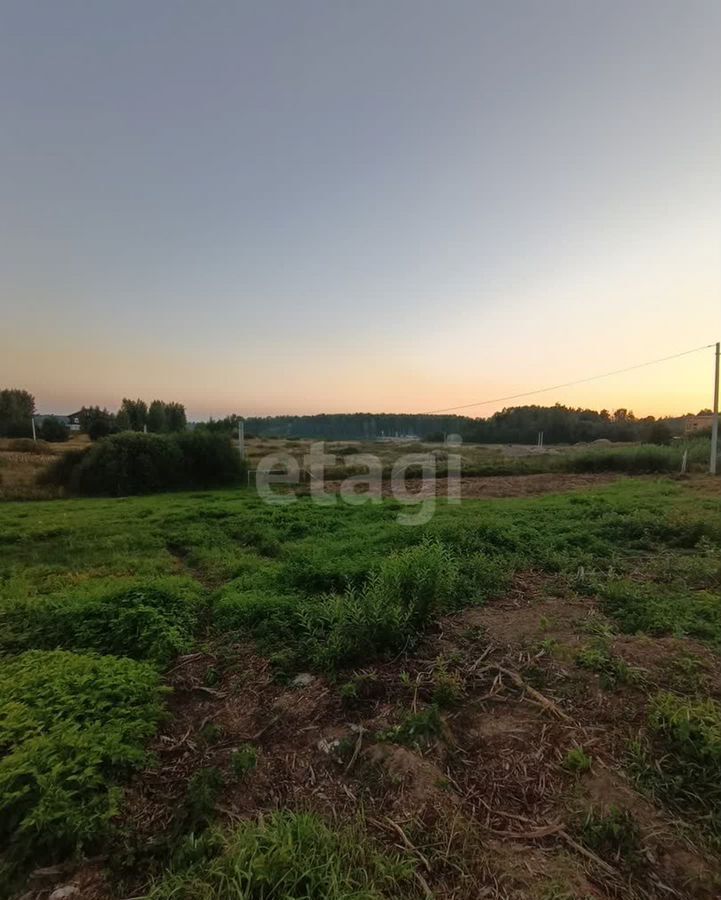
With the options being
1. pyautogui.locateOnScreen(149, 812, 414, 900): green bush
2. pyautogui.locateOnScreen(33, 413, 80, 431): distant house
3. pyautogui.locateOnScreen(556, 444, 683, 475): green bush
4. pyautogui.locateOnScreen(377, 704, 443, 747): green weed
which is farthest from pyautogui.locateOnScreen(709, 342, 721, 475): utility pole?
pyautogui.locateOnScreen(33, 413, 80, 431): distant house

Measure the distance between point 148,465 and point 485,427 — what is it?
36.2 meters

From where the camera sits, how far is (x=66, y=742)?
2117 millimetres

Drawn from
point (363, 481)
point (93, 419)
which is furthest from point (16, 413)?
point (363, 481)

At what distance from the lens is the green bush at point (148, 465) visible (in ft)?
52.0

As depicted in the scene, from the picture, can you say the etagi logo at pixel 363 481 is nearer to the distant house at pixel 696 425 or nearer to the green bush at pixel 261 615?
the green bush at pixel 261 615

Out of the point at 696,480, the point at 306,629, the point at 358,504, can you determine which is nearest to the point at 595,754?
the point at 306,629

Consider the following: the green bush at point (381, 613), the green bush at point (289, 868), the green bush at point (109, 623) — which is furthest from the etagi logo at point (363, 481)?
the green bush at point (289, 868)

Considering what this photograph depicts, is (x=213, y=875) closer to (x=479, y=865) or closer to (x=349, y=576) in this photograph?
(x=479, y=865)

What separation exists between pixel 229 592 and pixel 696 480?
15.4 metres

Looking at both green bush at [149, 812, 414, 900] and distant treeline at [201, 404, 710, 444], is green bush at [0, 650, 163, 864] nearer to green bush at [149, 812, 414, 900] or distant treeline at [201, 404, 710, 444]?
green bush at [149, 812, 414, 900]

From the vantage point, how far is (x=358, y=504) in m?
10.5

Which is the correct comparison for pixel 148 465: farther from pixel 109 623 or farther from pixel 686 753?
pixel 686 753

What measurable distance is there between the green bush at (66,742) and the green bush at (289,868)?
1.66 feet

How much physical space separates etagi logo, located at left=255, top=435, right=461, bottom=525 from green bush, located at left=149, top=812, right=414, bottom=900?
8310 mm
